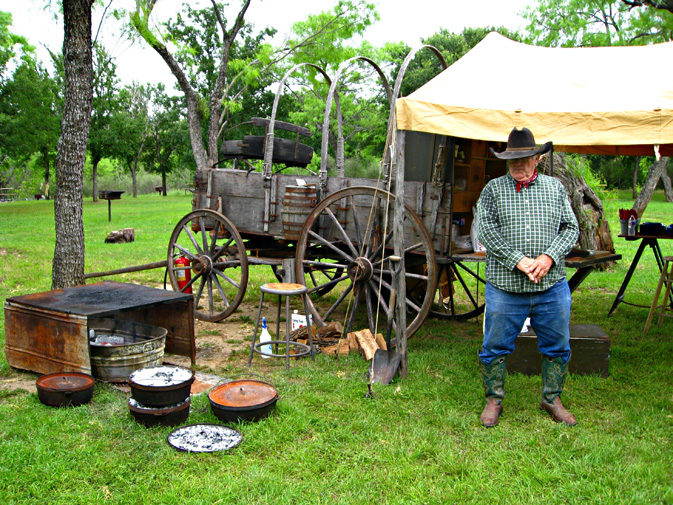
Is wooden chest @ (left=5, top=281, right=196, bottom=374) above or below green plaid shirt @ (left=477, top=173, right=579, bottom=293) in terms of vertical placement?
below

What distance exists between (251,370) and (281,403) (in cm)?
94

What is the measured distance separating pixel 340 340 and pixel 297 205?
1.51m

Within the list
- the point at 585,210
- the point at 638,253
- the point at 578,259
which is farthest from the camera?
the point at 585,210

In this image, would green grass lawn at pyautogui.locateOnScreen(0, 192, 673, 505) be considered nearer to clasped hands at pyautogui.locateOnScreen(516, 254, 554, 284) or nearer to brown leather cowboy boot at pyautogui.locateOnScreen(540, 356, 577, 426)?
brown leather cowboy boot at pyautogui.locateOnScreen(540, 356, 577, 426)

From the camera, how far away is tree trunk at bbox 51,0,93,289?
19.7 ft

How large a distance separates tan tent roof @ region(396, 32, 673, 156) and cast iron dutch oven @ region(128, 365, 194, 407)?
8.03 ft

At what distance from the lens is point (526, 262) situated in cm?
345

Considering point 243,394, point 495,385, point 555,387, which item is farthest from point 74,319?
point 555,387

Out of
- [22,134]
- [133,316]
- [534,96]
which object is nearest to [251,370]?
[133,316]

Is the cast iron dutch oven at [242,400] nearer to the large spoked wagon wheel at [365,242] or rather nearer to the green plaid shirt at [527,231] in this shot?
the large spoked wagon wheel at [365,242]

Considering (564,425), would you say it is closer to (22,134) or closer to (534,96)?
(534,96)

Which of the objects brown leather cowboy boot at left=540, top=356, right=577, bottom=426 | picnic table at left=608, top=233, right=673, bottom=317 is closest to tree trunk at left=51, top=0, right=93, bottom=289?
brown leather cowboy boot at left=540, top=356, right=577, bottom=426

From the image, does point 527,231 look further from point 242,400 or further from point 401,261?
point 242,400

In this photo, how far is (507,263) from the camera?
139 inches
